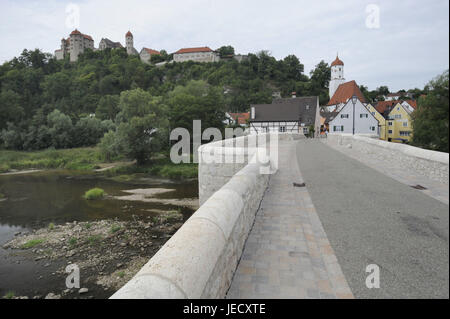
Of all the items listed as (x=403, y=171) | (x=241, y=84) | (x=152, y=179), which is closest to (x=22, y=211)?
(x=152, y=179)

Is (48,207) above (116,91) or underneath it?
underneath

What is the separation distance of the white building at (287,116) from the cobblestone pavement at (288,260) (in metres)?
38.0

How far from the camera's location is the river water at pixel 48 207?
10.8 meters

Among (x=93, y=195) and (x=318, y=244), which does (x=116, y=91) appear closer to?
(x=93, y=195)

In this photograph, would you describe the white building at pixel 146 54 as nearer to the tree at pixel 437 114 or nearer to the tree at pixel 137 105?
the tree at pixel 137 105

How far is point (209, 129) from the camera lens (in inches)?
1463

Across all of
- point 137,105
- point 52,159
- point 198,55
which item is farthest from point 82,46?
point 137,105

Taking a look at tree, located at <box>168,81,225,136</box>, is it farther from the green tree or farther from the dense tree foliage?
the green tree

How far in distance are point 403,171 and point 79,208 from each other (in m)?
21.2

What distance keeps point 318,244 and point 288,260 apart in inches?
27.8

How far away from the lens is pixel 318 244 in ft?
14.5

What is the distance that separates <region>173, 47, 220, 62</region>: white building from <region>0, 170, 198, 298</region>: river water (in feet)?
282

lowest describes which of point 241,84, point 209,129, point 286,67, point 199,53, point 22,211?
point 22,211

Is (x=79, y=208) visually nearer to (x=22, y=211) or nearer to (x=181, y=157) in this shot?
(x=22, y=211)
